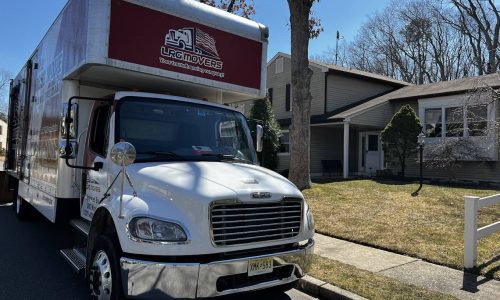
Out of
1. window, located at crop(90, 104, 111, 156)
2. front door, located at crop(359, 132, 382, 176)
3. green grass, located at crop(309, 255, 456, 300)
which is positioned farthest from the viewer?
front door, located at crop(359, 132, 382, 176)

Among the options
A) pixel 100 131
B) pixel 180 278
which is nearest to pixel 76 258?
pixel 100 131

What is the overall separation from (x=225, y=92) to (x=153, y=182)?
2.56 metres

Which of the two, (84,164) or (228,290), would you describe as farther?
(84,164)

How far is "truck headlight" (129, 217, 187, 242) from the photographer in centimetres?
391

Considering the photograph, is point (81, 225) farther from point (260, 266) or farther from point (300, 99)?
point (300, 99)

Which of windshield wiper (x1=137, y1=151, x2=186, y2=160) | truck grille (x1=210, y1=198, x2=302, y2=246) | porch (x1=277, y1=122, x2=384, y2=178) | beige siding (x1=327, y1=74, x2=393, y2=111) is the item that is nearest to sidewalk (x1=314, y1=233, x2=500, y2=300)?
truck grille (x1=210, y1=198, x2=302, y2=246)

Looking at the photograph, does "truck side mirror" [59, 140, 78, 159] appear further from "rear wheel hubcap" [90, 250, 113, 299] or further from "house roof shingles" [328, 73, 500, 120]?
"house roof shingles" [328, 73, 500, 120]

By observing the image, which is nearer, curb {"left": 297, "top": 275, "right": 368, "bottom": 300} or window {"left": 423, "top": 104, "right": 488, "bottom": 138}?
curb {"left": 297, "top": 275, "right": 368, "bottom": 300}

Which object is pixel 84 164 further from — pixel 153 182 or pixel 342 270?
pixel 342 270

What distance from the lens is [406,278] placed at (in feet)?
19.5

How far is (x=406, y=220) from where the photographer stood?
959 centimetres

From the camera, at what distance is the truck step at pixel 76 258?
4.96 metres

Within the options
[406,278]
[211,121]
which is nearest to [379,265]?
[406,278]

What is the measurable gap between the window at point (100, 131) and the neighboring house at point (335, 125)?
16948 millimetres
